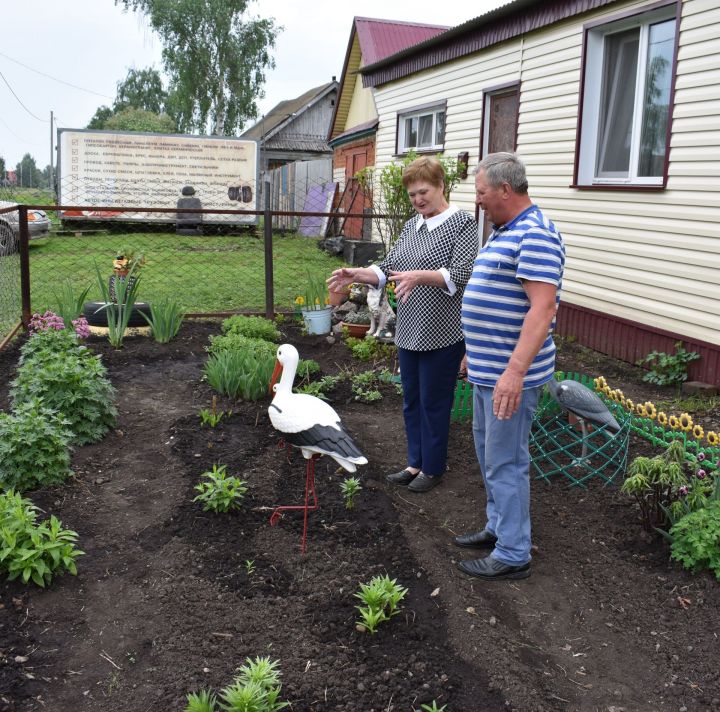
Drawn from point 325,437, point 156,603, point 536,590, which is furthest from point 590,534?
point 156,603

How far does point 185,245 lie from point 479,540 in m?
14.0

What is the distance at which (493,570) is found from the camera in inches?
121

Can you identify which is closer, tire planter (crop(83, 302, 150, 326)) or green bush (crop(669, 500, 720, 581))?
green bush (crop(669, 500, 720, 581))

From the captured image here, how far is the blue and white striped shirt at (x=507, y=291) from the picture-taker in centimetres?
Answer: 267

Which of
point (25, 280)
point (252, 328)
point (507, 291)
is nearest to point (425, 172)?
point (507, 291)

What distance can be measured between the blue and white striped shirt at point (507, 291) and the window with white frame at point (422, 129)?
29.4ft

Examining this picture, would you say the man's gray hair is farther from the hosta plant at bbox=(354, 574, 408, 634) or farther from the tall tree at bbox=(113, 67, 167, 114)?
the tall tree at bbox=(113, 67, 167, 114)

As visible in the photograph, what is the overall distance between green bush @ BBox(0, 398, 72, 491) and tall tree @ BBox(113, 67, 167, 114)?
55.1 m

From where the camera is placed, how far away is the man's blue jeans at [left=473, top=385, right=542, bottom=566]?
2918 millimetres

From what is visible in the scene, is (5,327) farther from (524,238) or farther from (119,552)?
(524,238)

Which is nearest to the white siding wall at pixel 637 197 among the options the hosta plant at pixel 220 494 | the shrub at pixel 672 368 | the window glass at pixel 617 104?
the shrub at pixel 672 368

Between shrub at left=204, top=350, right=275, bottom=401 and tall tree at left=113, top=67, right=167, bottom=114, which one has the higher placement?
tall tree at left=113, top=67, right=167, bottom=114

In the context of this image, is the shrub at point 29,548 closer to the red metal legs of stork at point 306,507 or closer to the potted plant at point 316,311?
the red metal legs of stork at point 306,507

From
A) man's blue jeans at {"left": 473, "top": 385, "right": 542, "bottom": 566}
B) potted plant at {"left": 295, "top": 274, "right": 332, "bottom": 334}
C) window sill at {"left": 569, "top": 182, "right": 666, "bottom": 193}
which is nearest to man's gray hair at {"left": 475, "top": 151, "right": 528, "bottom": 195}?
man's blue jeans at {"left": 473, "top": 385, "right": 542, "bottom": 566}
